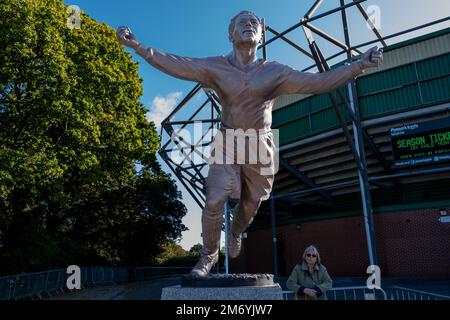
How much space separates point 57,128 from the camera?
46.2ft

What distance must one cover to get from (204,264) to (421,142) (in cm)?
1362

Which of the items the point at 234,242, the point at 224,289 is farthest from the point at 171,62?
the point at 224,289

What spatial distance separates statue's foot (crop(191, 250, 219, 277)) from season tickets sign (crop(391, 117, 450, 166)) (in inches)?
525

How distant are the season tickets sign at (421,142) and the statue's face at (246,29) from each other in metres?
12.9

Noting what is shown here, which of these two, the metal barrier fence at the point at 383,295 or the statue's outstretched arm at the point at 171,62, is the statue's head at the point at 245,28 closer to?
the statue's outstretched arm at the point at 171,62

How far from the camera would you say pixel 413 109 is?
14883 millimetres

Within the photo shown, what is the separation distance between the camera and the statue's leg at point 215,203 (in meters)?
3.51

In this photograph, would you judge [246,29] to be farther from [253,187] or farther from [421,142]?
[421,142]

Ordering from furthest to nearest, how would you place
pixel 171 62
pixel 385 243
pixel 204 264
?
pixel 385 243 < pixel 171 62 < pixel 204 264

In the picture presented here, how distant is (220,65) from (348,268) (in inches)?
633

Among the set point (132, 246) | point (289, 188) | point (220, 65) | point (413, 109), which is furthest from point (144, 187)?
point (220, 65)

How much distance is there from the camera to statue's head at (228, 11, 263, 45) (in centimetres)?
374
